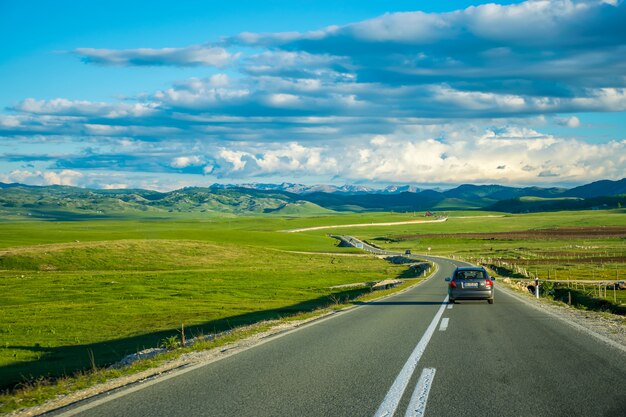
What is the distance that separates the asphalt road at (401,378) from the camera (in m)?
9.52

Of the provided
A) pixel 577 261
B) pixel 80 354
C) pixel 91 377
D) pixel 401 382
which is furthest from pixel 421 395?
pixel 577 261

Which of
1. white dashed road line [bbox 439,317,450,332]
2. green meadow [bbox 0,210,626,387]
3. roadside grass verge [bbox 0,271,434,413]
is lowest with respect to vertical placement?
green meadow [bbox 0,210,626,387]

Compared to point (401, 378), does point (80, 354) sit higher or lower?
lower

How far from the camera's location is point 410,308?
92.7 feet

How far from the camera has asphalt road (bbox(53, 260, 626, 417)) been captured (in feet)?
31.2

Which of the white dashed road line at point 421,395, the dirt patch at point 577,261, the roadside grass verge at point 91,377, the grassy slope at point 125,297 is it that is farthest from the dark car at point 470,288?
the dirt patch at point 577,261

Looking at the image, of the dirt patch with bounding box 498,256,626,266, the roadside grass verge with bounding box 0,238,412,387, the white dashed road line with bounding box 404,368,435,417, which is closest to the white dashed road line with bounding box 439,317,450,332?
the white dashed road line with bounding box 404,368,435,417

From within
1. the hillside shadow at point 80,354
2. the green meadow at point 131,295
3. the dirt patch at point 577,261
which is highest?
the hillside shadow at point 80,354

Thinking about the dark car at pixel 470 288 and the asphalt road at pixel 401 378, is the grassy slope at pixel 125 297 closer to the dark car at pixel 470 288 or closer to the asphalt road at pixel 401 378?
the asphalt road at pixel 401 378

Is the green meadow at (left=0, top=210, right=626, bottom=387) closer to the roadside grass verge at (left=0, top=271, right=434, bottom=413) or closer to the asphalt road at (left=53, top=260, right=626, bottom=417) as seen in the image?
the roadside grass verge at (left=0, top=271, right=434, bottom=413)

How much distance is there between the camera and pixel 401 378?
38.6ft

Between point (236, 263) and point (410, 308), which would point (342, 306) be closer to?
point (410, 308)

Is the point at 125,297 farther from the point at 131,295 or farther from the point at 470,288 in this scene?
the point at 470,288

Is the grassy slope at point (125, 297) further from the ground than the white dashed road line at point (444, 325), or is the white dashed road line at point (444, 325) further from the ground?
the white dashed road line at point (444, 325)
